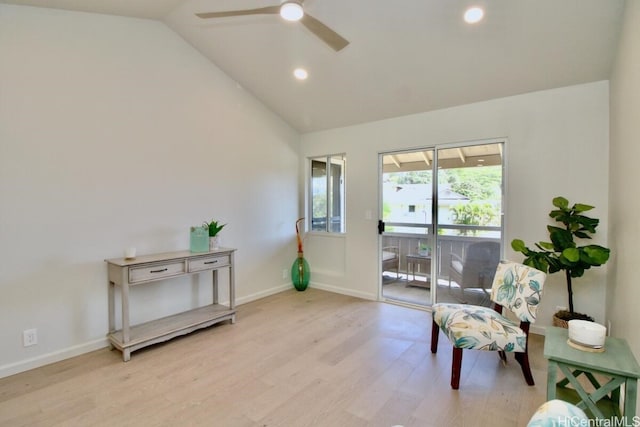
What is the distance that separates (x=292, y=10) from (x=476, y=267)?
3217 millimetres

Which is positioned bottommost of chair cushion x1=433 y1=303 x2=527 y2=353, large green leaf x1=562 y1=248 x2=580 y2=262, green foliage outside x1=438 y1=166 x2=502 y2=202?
Answer: chair cushion x1=433 y1=303 x2=527 y2=353

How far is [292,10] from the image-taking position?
1.96m

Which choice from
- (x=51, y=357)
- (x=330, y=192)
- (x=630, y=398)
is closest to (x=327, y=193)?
(x=330, y=192)

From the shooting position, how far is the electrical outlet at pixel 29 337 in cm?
254

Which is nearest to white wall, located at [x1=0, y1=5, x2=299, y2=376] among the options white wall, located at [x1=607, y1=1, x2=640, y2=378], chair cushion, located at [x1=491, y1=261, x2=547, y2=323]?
chair cushion, located at [x1=491, y1=261, x2=547, y2=323]

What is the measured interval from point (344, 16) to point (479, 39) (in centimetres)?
119

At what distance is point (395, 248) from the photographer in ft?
14.1

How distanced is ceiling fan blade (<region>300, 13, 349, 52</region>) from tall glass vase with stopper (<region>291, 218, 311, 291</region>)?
3153 millimetres

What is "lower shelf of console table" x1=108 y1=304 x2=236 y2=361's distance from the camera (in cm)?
276

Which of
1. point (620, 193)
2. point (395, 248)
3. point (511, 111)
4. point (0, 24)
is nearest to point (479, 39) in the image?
point (511, 111)

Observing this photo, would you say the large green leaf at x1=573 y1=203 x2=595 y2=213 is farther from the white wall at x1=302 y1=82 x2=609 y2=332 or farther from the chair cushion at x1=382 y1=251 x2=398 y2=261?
the chair cushion at x1=382 y1=251 x2=398 y2=261

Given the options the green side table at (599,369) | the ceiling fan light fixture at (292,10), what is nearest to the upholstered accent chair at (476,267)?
the green side table at (599,369)

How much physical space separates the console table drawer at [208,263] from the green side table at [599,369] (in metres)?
2.89

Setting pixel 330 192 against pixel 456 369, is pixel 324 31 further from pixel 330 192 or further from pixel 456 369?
pixel 330 192
